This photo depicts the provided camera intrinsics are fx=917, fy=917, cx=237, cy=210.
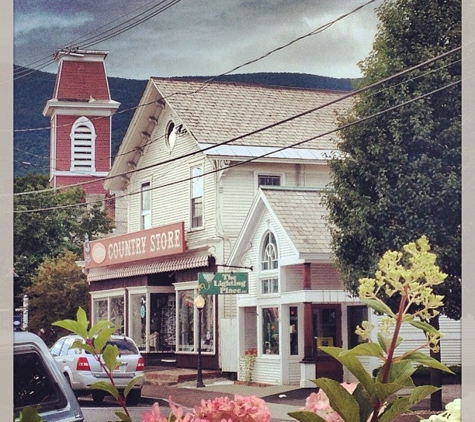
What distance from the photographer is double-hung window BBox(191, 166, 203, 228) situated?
2127 mm

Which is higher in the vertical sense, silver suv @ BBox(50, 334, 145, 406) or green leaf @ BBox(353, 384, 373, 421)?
green leaf @ BBox(353, 384, 373, 421)

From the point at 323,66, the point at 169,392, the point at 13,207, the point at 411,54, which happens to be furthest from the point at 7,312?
the point at 411,54

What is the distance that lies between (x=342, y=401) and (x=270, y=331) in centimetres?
136

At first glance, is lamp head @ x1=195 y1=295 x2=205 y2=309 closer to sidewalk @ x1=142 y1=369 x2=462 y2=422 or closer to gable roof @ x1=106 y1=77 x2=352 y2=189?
sidewalk @ x1=142 y1=369 x2=462 y2=422

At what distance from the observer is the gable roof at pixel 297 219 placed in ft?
6.96

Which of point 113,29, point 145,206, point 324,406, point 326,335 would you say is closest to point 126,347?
point 145,206

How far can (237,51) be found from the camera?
2.22 m

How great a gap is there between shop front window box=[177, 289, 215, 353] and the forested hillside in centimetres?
40

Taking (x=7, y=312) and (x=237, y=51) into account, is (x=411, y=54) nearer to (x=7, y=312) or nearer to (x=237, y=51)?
(x=237, y=51)

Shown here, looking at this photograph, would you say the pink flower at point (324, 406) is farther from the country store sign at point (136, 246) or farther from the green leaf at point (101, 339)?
the country store sign at point (136, 246)

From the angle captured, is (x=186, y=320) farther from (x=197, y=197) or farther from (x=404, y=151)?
(x=404, y=151)

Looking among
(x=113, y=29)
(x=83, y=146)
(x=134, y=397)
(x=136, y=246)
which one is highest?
(x=113, y=29)

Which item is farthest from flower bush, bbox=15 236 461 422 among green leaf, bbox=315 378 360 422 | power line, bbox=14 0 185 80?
power line, bbox=14 0 185 80

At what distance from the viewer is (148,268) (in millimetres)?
2221
